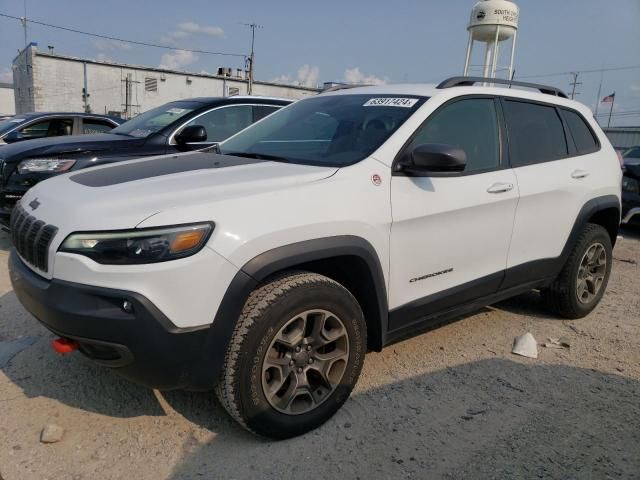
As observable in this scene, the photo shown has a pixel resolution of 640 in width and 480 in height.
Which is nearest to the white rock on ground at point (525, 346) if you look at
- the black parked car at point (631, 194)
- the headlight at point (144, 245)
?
the headlight at point (144, 245)

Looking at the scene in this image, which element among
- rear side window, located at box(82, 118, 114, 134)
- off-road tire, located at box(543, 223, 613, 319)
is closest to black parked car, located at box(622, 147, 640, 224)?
off-road tire, located at box(543, 223, 613, 319)

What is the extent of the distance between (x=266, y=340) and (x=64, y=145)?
164 inches

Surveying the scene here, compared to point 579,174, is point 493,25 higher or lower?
higher

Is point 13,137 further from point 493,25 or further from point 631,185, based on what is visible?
point 493,25

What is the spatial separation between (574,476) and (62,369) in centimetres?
281

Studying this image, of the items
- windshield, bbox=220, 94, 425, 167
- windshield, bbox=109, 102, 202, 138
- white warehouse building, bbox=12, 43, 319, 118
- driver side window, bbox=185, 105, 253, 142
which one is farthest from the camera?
white warehouse building, bbox=12, 43, 319, 118

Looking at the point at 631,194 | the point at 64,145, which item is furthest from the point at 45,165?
the point at 631,194

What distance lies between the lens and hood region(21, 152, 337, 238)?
84.0 inches

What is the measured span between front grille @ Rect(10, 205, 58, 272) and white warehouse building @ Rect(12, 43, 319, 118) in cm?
4102

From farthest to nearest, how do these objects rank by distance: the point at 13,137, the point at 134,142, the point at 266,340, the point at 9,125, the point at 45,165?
the point at 9,125
the point at 13,137
the point at 134,142
the point at 45,165
the point at 266,340

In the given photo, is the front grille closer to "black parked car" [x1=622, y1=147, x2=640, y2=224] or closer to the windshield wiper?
the windshield wiper

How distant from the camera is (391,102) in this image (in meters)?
3.14

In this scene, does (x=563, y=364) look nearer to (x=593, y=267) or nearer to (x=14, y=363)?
(x=593, y=267)

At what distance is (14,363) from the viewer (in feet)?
10.4
